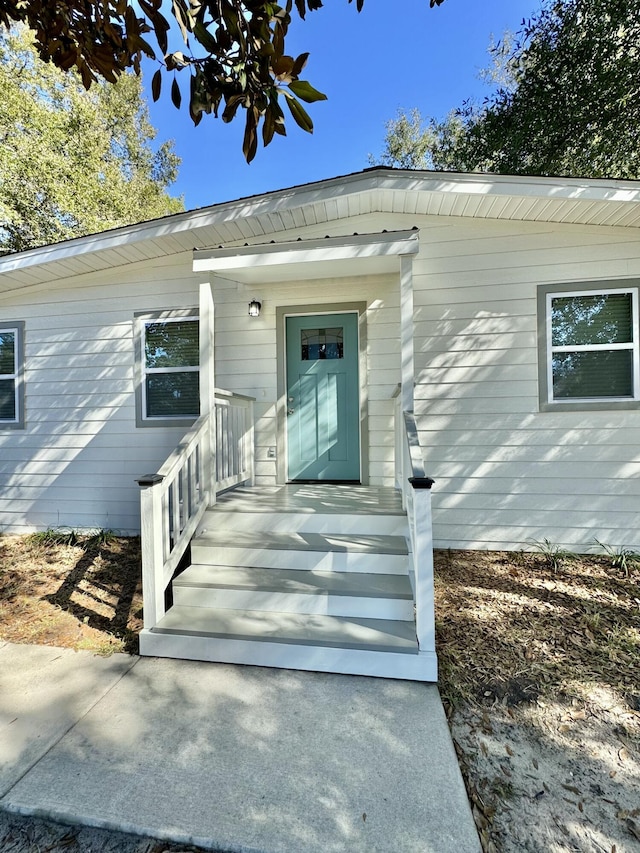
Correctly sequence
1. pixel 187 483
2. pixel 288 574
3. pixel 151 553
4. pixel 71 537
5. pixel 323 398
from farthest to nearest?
1. pixel 71 537
2. pixel 323 398
3. pixel 187 483
4. pixel 288 574
5. pixel 151 553

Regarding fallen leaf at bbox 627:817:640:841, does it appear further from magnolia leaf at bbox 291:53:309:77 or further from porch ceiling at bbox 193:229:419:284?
porch ceiling at bbox 193:229:419:284

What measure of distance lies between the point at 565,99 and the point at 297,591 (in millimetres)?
8025

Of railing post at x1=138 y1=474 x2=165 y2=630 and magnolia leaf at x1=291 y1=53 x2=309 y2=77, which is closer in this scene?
magnolia leaf at x1=291 y1=53 x2=309 y2=77

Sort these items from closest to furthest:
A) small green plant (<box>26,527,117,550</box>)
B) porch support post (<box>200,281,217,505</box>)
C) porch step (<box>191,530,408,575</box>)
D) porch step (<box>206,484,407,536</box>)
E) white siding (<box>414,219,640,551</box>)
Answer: porch step (<box>191,530,408,575</box>)
porch step (<box>206,484,407,536</box>)
porch support post (<box>200,281,217,505</box>)
white siding (<box>414,219,640,551</box>)
small green plant (<box>26,527,117,550</box>)

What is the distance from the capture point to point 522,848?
1503 millimetres

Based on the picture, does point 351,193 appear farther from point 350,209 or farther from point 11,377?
point 11,377

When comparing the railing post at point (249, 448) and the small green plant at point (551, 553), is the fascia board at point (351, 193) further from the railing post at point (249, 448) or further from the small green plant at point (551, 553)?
the small green plant at point (551, 553)

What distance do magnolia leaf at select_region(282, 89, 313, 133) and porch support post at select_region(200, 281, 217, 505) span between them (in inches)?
92.0

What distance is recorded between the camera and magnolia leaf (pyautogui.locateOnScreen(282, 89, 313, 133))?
61.4 inches

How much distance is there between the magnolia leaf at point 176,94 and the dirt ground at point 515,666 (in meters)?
2.85

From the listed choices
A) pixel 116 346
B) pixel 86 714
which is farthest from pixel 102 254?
pixel 86 714

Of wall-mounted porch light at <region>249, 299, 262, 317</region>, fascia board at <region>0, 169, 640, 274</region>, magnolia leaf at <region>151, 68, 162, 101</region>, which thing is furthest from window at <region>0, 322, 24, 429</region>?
magnolia leaf at <region>151, 68, 162, 101</region>

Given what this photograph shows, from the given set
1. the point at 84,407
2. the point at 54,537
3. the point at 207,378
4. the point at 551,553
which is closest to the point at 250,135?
the point at 207,378

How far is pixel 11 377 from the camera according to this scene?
5297mm
